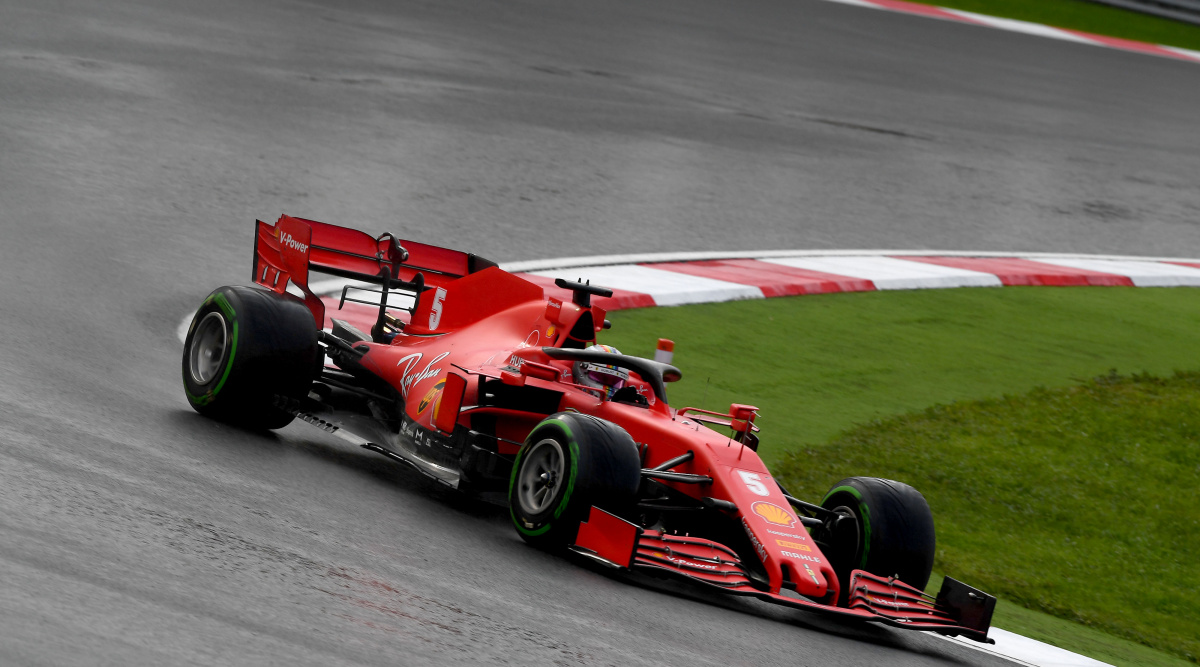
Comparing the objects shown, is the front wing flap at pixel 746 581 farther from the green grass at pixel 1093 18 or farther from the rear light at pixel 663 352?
the green grass at pixel 1093 18

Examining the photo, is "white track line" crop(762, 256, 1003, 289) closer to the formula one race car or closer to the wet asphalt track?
→ the wet asphalt track

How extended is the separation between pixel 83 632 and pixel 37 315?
14.3ft

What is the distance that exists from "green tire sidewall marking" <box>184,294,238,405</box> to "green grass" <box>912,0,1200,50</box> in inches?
987

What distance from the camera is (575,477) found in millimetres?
5324

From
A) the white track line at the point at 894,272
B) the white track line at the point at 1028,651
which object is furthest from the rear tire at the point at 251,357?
the white track line at the point at 894,272

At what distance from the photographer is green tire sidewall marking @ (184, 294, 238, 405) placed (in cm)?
636

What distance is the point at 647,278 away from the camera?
34.9 ft

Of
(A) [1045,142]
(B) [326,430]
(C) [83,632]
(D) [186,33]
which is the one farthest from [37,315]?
(A) [1045,142]

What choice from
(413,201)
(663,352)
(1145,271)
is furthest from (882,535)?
(1145,271)

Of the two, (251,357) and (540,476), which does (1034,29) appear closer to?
(251,357)

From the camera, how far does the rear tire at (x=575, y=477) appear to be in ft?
17.6

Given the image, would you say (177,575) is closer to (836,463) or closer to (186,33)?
(836,463)

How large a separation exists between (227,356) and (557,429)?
1700 mm

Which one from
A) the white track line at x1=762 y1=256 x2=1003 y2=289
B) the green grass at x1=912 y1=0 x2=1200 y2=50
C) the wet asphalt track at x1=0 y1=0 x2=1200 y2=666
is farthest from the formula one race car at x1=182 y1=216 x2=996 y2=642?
the green grass at x1=912 y1=0 x2=1200 y2=50
